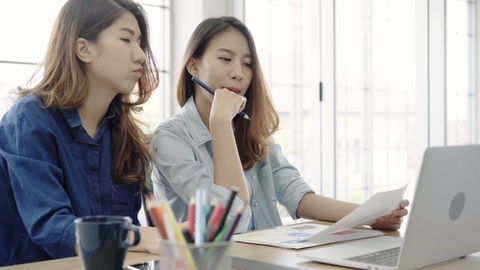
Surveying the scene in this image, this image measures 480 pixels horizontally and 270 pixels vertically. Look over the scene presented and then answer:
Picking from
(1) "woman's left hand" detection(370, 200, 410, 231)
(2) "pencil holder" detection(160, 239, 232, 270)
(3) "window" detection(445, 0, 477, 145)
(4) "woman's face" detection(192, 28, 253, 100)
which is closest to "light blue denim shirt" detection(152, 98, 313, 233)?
(4) "woman's face" detection(192, 28, 253, 100)

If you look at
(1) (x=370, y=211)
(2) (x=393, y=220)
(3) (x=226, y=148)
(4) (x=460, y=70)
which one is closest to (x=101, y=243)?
(1) (x=370, y=211)

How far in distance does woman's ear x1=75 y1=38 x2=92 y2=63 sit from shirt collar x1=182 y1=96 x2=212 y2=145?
38cm

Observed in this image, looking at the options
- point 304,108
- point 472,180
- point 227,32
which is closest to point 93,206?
Answer: point 227,32

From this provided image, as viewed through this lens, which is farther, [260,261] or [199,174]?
[199,174]

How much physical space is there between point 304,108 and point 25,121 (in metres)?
1.88

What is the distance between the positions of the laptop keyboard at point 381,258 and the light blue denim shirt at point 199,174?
0.43m

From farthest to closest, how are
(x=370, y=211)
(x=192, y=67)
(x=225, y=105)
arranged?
(x=192, y=67)
(x=225, y=105)
(x=370, y=211)

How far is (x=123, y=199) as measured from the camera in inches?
62.7

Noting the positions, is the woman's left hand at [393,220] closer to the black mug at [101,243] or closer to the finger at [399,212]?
the finger at [399,212]

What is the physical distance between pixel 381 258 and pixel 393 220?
0.42m

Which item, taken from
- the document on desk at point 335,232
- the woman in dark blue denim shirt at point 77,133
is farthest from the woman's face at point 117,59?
the document on desk at point 335,232

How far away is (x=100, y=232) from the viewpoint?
2.77 ft

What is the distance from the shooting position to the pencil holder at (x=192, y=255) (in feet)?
2.34

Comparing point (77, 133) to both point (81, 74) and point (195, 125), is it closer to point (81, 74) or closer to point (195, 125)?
point (81, 74)
